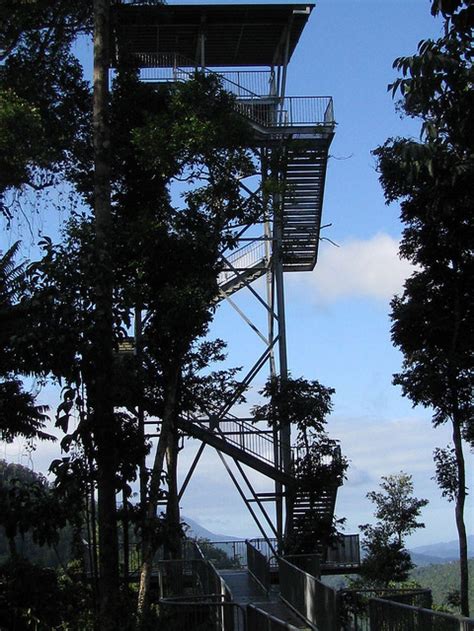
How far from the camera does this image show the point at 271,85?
30.7 meters

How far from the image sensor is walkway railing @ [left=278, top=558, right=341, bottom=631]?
47.7 feet

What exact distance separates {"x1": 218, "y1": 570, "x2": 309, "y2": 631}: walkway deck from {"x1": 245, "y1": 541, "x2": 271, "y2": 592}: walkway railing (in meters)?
0.11

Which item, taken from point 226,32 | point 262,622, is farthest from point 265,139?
point 262,622

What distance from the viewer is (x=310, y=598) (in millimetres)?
16266

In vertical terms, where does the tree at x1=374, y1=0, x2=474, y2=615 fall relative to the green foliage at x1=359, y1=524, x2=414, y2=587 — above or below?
above

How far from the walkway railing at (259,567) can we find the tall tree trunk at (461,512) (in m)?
4.44

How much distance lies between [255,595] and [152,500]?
493 centimetres

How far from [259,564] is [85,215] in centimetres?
888

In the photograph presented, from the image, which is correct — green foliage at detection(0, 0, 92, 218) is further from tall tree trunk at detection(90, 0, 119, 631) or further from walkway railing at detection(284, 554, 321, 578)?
walkway railing at detection(284, 554, 321, 578)

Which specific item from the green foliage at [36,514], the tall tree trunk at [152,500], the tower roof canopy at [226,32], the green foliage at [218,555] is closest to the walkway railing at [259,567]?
the green foliage at [218,555]

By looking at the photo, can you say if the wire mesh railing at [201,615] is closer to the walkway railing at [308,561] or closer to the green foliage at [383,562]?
the walkway railing at [308,561]

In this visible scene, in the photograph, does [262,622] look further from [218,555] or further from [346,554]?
[218,555]

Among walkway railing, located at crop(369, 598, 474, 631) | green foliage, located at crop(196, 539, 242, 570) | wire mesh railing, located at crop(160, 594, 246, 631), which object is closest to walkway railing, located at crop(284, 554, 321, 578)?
green foliage, located at crop(196, 539, 242, 570)

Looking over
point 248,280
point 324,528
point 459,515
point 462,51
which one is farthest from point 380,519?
point 462,51
